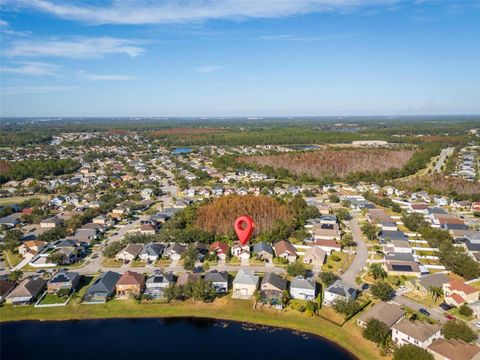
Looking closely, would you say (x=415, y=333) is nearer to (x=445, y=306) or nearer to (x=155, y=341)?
(x=445, y=306)

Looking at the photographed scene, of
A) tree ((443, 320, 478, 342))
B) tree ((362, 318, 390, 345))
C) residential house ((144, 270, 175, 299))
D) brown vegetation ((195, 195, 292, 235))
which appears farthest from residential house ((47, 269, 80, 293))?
tree ((443, 320, 478, 342))

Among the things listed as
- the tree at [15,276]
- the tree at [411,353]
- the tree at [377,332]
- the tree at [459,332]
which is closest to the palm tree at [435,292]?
the tree at [459,332]

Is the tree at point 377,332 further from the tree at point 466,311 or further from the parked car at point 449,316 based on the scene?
Result: the tree at point 466,311

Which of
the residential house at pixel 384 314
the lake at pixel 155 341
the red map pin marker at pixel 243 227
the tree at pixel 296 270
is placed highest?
the red map pin marker at pixel 243 227

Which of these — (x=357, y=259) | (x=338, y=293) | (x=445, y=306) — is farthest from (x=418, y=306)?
(x=357, y=259)

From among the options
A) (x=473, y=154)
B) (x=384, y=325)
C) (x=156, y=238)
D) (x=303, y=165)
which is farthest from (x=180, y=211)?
(x=473, y=154)
